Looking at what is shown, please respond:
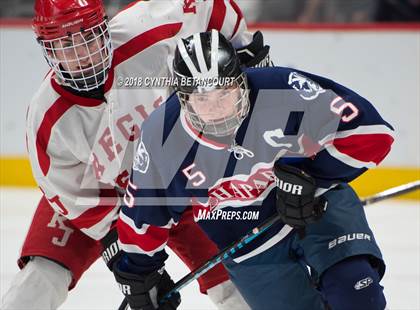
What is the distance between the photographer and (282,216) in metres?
2.32

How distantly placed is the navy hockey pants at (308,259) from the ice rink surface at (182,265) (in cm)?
80

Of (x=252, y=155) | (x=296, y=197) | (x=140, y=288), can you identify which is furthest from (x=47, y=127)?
(x=296, y=197)

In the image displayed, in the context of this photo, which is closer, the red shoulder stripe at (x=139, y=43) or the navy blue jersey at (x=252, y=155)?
the navy blue jersey at (x=252, y=155)

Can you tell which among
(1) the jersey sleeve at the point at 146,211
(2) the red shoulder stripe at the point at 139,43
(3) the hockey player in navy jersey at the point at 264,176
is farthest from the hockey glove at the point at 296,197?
(2) the red shoulder stripe at the point at 139,43

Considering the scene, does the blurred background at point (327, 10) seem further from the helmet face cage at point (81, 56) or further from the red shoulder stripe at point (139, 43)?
the helmet face cage at point (81, 56)

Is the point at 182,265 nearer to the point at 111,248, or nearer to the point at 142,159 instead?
the point at 111,248

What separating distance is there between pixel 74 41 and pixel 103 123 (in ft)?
1.02

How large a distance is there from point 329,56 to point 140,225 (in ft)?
7.93

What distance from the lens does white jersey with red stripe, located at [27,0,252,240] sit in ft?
8.75

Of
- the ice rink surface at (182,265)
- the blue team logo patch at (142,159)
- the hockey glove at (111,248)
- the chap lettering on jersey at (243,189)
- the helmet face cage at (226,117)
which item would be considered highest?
the helmet face cage at (226,117)

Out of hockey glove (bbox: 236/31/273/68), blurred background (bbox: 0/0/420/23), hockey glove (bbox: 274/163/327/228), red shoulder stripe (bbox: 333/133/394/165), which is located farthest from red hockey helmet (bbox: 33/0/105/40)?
blurred background (bbox: 0/0/420/23)

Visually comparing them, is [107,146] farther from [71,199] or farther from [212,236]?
[212,236]

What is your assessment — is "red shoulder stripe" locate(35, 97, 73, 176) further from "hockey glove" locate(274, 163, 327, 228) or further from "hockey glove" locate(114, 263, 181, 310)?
"hockey glove" locate(274, 163, 327, 228)

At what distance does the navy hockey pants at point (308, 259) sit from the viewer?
7.59ft
